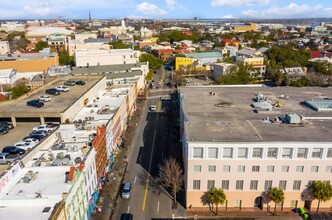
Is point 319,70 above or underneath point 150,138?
above

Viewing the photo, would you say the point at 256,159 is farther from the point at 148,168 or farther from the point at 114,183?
the point at 114,183

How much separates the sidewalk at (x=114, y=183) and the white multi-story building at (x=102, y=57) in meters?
53.9

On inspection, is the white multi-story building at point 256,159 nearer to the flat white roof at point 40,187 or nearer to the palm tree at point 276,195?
the palm tree at point 276,195

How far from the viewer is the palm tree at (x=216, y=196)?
3494 centimetres

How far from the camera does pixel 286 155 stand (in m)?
35.0

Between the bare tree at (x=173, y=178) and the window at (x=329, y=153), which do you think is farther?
the bare tree at (x=173, y=178)

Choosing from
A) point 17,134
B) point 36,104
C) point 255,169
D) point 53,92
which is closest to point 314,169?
point 255,169

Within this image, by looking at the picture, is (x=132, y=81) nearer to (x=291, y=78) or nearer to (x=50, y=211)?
(x=291, y=78)

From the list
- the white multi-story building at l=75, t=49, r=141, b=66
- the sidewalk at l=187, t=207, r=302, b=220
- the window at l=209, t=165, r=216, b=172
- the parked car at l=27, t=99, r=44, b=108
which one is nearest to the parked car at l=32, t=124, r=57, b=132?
the parked car at l=27, t=99, r=44, b=108

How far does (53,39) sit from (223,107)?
447ft

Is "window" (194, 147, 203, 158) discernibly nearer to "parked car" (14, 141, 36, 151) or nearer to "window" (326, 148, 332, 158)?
"window" (326, 148, 332, 158)

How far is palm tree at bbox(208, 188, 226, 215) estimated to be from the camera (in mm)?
34938

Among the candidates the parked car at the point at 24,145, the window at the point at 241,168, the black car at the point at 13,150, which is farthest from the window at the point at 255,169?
the black car at the point at 13,150

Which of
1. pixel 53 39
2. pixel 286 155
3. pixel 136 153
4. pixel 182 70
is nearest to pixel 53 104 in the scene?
pixel 136 153
